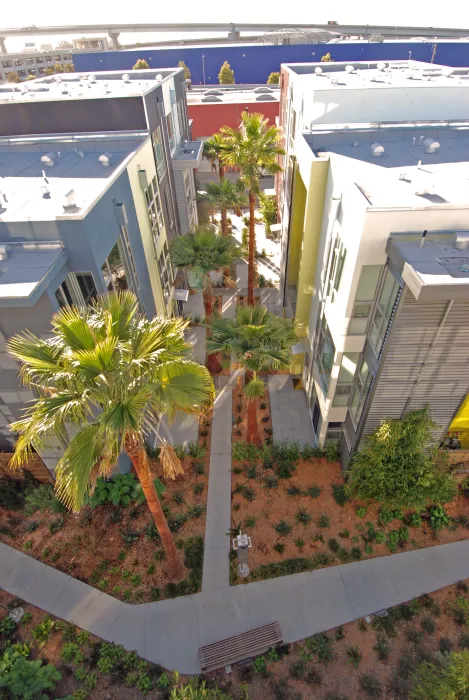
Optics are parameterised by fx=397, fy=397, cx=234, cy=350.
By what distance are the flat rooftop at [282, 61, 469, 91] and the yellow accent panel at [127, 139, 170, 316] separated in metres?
8.34

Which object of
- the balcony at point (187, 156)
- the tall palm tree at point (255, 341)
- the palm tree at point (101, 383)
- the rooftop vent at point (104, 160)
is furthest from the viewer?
the balcony at point (187, 156)

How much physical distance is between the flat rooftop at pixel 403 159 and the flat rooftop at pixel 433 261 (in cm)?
89

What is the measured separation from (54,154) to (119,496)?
49.7ft

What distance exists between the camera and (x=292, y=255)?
22.0 meters

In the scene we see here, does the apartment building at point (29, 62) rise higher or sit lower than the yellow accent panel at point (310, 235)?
lower

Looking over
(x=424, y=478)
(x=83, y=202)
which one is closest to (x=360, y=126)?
(x=83, y=202)

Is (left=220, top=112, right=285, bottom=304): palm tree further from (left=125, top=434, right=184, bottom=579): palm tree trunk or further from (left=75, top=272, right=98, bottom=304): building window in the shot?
(left=125, top=434, right=184, bottom=579): palm tree trunk

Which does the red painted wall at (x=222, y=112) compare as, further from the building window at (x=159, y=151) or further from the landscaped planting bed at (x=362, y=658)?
the landscaped planting bed at (x=362, y=658)

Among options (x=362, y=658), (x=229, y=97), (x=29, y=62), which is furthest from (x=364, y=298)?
(x=29, y=62)

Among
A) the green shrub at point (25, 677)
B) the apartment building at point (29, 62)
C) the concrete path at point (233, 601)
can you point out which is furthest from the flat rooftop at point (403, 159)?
the apartment building at point (29, 62)

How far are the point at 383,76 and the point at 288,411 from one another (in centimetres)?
2006

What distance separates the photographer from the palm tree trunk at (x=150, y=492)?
9141mm

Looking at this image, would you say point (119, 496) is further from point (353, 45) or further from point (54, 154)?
point (353, 45)

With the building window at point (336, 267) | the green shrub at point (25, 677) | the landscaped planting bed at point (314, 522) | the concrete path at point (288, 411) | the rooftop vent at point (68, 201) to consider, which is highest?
the rooftop vent at point (68, 201)
